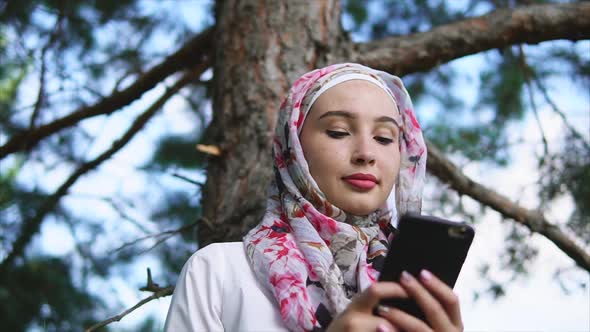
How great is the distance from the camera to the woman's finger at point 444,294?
1334 millimetres

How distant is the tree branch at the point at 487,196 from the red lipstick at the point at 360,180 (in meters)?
1.01

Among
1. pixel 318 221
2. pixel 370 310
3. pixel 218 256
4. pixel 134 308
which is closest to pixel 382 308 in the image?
pixel 370 310

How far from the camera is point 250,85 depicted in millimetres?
2473

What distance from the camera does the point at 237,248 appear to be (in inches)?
67.1

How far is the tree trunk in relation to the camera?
2334 millimetres

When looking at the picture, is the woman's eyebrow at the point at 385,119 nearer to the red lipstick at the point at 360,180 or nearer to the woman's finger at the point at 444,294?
the red lipstick at the point at 360,180

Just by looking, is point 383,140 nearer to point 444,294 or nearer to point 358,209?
point 358,209

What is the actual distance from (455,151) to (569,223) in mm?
762

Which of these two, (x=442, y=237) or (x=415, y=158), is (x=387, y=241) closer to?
(x=415, y=158)

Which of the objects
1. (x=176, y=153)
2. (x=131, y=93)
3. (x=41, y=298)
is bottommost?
(x=41, y=298)

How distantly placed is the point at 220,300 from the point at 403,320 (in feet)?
1.47

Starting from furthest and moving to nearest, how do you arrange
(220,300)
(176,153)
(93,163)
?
(176,153) < (93,163) < (220,300)

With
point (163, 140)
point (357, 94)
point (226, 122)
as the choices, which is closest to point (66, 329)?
point (163, 140)

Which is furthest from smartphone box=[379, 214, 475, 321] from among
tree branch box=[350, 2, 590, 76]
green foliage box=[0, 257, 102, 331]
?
green foliage box=[0, 257, 102, 331]
